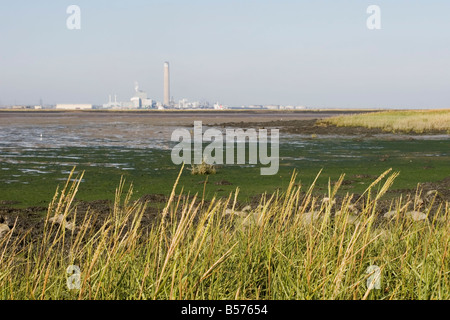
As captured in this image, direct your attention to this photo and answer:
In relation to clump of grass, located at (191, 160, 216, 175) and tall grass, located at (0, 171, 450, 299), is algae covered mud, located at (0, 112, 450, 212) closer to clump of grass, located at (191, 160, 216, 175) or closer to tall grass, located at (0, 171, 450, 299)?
clump of grass, located at (191, 160, 216, 175)

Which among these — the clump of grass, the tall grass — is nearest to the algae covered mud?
the clump of grass

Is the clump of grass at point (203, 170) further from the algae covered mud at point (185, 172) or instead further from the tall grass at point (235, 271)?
the tall grass at point (235, 271)

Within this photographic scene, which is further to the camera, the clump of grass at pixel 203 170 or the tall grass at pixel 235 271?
the clump of grass at pixel 203 170

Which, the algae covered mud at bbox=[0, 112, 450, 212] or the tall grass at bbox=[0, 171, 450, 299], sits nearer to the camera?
the tall grass at bbox=[0, 171, 450, 299]

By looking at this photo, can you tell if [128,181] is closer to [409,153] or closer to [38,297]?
[38,297]

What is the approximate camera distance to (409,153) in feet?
81.8

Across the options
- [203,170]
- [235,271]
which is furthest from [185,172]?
[235,271]

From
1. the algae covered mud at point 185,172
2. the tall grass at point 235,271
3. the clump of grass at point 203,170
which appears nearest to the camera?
the tall grass at point 235,271

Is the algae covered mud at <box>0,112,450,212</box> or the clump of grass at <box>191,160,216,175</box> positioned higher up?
the clump of grass at <box>191,160,216,175</box>

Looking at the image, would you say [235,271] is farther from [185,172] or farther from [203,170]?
[185,172]

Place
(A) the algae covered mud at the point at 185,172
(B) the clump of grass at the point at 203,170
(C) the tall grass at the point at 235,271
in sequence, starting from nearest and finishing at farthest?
1. (C) the tall grass at the point at 235,271
2. (A) the algae covered mud at the point at 185,172
3. (B) the clump of grass at the point at 203,170

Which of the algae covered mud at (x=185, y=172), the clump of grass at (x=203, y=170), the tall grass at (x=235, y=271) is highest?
the tall grass at (x=235, y=271)

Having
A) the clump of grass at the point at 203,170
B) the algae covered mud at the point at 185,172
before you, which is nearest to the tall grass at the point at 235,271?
the algae covered mud at the point at 185,172
